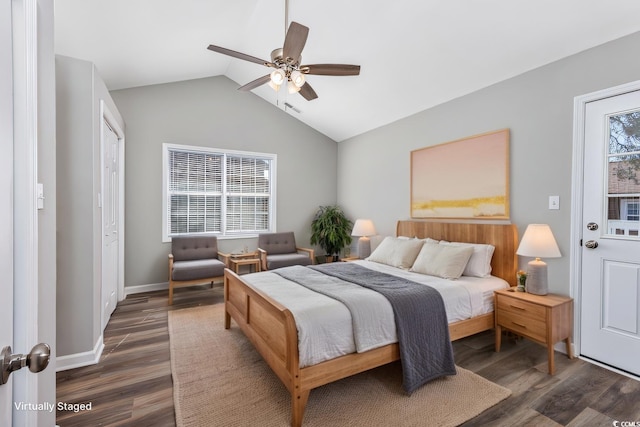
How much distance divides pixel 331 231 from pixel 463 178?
2.49 metres

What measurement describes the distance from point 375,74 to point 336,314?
306 cm

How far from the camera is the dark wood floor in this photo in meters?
1.86

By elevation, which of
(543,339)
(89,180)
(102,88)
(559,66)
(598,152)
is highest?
(559,66)

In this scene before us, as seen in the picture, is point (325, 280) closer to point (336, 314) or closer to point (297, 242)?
point (336, 314)

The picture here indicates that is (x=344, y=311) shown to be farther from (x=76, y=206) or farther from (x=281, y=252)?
(x=281, y=252)

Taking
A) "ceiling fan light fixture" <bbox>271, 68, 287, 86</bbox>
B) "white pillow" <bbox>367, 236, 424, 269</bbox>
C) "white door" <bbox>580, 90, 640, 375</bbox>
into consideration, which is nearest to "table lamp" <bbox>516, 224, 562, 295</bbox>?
"white door" <bbox>580, 90, 640, 375</bbox>

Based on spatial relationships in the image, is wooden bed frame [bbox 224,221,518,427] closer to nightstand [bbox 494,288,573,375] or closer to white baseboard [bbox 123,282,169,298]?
nightstand [bbox 494,288,573,375]

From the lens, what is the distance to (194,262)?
174 inches

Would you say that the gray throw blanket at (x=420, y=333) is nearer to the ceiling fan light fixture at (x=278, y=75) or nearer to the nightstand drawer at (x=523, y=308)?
the nightstand drawer at (x=523, y=308)

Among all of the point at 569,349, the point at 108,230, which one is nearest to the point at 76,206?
the point at 108,230

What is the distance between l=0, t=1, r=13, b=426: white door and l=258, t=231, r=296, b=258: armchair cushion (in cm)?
449

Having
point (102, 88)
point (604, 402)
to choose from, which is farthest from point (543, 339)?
point (102, 88)

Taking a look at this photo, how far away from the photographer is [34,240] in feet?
3.05

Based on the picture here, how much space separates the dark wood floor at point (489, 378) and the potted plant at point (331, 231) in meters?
2.82
